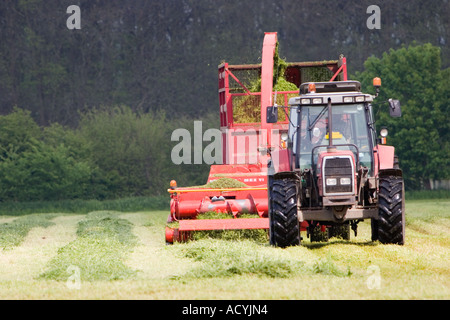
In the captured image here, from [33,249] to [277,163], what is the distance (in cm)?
456

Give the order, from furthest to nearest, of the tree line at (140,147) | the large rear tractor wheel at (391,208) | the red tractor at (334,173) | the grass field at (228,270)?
1. the tree line at (140,147)
2. the large rear tractor wheel at (391,208)
3. the red tractor at (334,173)
4. the grass field at (228,270)

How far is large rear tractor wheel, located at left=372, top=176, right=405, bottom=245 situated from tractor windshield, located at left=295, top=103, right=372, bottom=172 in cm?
56

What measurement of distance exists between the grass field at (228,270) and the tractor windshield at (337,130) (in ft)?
4.64

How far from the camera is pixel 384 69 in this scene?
130 ft

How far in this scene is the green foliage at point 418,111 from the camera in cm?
3791

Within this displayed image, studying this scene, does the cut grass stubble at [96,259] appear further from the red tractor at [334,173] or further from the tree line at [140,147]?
the tree line at [140,147]

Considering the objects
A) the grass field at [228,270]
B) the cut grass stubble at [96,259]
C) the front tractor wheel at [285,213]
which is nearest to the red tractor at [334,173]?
the front tractor wheel at [285,213]

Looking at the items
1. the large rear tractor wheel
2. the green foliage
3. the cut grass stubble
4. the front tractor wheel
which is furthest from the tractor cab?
the green foliage

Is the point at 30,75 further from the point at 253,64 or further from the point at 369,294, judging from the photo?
the point at 369,294

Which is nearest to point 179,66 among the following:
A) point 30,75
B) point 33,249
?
point 30,75

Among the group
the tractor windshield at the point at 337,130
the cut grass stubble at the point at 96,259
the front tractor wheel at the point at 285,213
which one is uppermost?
the tractor windshield at the point at 337,130

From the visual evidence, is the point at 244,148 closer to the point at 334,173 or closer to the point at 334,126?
the point at 334,126

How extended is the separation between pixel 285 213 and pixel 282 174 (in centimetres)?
60
